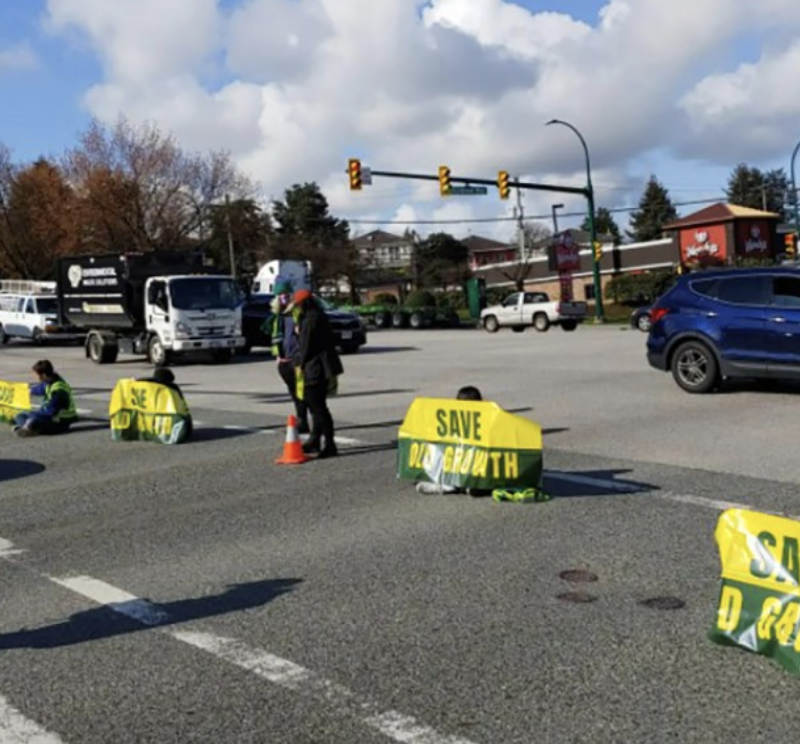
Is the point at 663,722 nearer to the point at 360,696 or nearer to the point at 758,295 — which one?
the point at 360,696

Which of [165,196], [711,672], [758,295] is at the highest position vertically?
[165,196]

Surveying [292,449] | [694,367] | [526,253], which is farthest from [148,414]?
[526,253]

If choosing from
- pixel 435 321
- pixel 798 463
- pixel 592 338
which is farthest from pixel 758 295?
pixel 435 321

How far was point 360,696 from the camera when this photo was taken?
161 inches

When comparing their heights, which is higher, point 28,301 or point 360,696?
point 28,301

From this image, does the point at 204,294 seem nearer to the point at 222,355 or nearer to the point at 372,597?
the point at 222,355

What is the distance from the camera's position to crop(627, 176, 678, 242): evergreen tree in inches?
5054

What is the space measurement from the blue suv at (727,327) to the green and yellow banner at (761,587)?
A: 916cm

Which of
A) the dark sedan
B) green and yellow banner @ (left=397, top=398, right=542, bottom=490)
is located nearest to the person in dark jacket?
green and yellow banner @ (left=397, top=398, right=542, bottom=490)

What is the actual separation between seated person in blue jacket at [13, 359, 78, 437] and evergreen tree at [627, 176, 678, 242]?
393 feet

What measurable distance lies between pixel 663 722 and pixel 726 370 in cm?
1056

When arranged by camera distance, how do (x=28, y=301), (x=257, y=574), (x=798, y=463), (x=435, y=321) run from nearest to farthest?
1. (x=257, y=574)
2. (x=798, y=463)
3. (x=28, y=301)
4. (x=435, y=321)

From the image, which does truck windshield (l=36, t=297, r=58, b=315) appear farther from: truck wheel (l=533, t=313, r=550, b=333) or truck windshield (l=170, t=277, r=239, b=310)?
truck wheel (l=533, t=313, r=550, b=333)

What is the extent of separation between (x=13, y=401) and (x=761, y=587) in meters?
11.2
